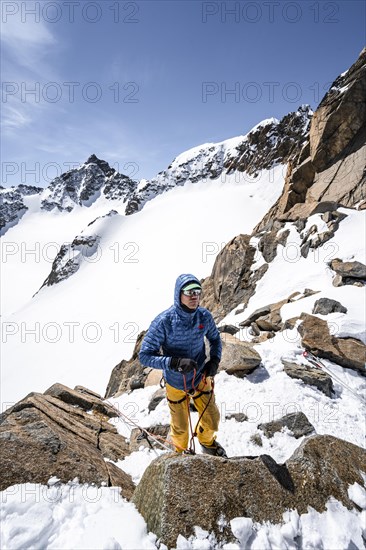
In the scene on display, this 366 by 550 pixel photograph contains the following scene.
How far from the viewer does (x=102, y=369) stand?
28281 millimetres

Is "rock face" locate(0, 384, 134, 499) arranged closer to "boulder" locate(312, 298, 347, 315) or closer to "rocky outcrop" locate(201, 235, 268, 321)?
"boulder" locate(312, 298, 347, 315)

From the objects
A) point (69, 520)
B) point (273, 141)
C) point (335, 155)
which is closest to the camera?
point (69, 520)

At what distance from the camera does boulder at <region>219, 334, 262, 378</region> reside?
26.5 ft

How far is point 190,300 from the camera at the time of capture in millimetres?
4613

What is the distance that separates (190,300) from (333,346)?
6.55 metres

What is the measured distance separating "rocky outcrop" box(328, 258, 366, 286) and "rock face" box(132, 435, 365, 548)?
10570 mm

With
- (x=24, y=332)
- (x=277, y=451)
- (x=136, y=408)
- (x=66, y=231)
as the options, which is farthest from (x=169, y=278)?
(x=66, y=231)

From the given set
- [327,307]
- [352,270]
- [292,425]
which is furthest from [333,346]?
[352,270]

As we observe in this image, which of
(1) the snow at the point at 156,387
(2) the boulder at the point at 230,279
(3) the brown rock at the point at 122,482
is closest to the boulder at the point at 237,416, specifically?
(1) the snow at the point at 156,387

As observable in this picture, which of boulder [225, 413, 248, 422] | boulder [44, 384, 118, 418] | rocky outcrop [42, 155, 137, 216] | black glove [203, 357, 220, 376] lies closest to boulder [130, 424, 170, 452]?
boulder [225, 413, 248, 422]

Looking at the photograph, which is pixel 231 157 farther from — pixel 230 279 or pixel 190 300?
pixel 190 300

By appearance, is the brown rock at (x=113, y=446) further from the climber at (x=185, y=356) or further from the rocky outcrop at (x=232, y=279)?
the rocky outcrop at (x=232, y=279)

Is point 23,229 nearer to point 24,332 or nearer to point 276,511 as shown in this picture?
point 24,332

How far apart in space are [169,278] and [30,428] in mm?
43165
